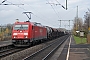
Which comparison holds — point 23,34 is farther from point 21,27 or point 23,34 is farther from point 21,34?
point 21,27

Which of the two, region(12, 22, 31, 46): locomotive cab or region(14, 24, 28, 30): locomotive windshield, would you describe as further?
region(14, 24, 28, 30): locomotive windshield

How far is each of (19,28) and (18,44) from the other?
2.20m

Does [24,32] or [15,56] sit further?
[24,32]

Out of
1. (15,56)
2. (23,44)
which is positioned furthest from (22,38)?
(15,56)

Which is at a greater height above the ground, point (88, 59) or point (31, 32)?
point (31, 32)

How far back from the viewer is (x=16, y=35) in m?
27.9

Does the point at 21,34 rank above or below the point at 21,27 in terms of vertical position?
below

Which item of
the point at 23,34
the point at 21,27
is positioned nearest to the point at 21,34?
the point at 23,34

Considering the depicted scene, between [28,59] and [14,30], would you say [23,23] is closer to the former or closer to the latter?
[14,30]

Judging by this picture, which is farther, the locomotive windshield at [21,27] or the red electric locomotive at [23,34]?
the locomotive windshield at [21,27]

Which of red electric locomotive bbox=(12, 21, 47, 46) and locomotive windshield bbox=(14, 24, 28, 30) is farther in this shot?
locomotive windshield bbox=(14, 24, 28, 30)

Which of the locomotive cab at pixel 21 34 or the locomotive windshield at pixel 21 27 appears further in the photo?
the locomotive windshield at pixel 21 27

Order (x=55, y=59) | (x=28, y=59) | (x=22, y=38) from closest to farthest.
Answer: (x=28, y=59) < (x=55, y=59) < (x=22, y=38)

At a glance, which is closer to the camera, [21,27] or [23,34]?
[23,34]
